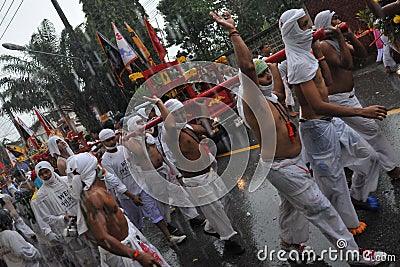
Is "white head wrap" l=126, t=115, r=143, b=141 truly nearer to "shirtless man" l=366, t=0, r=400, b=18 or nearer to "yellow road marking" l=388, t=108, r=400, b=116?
"shirtless man" l=366, t=0, r=400, b=18

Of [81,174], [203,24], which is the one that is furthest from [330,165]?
[203,24]

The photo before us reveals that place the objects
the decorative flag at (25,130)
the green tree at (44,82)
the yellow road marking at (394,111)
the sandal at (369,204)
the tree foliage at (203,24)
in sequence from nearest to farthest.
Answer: the sandal at (369,204), the yellow road marking at (394,111), the decorative flag at (25,130), the tree foliage at (203,24), the green tree at (44,82)

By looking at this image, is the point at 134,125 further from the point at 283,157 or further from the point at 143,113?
the point at 283,157

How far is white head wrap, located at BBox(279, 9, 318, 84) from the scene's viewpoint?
333 cm

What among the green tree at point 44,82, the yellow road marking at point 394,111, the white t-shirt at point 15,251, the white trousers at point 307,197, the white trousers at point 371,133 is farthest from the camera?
the green tree at point 44,82

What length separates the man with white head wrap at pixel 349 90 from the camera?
408 cm

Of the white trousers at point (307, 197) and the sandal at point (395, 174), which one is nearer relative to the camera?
the white trousers at point (307, 197)

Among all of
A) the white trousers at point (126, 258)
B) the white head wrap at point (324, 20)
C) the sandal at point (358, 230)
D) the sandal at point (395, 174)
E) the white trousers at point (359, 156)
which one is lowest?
the sandal at point (358, 230)

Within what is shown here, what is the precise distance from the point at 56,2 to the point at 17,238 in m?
12.5

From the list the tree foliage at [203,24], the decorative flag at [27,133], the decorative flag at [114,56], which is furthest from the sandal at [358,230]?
the tree foliage at [203,24]

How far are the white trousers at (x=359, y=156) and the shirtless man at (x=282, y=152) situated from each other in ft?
2.07

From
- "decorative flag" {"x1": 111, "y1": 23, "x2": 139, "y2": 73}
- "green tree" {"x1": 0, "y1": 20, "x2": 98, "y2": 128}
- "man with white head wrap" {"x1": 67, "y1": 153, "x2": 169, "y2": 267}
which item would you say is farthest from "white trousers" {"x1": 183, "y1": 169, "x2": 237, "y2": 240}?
"green tree" {"x1": 0, "y1": 20, "x2": 98, "y2": 128}

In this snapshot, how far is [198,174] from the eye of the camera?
172 inches

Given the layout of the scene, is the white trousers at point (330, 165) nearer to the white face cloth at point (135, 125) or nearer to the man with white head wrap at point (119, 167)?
the white face cloth at point (135, 125)
